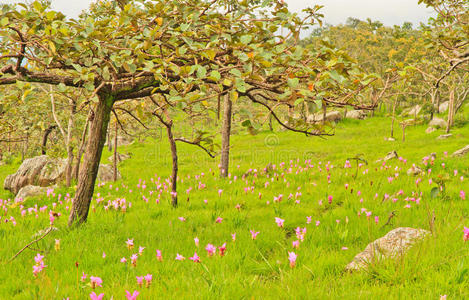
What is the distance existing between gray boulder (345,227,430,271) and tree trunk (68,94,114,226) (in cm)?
382

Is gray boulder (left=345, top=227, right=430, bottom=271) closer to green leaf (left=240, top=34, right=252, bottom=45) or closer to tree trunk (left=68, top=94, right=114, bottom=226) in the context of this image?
green leaf (left=240, top=34, right=252, bottom=45)

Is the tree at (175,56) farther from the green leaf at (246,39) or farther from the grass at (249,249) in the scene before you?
the grass at (249,249)

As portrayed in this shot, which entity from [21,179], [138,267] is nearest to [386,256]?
[138,267]

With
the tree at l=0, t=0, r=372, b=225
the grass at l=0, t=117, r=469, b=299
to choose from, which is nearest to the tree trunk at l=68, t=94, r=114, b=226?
the tree at l=0, t=0, r=372, b=225

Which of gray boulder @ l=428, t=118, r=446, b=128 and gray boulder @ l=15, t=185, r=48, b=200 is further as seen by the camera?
gray boulder @ l=428, t=118, r=446, b=128

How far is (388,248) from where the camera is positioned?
11.7ft

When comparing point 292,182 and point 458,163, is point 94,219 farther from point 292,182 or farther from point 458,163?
point 458,163

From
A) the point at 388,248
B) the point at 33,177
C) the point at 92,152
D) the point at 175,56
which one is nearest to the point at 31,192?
the point at 33,177

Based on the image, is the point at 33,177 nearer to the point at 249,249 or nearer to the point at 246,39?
the point at 249,249

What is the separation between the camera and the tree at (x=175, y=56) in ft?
9.61

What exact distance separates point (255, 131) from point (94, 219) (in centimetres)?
378

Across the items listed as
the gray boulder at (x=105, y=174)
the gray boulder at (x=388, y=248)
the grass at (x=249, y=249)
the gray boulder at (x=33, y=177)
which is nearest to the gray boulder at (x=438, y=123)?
the grass at (x=249, y=249)

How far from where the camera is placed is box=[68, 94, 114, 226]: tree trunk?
454 cm

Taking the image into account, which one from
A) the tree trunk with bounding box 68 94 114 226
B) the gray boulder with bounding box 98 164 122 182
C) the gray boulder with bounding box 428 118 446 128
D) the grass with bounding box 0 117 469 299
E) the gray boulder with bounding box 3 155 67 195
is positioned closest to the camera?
the grass with bounding box 0 117 469 299
